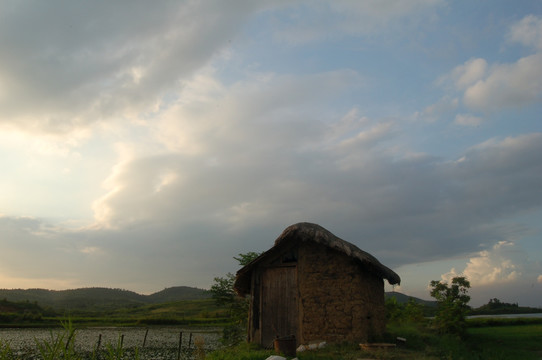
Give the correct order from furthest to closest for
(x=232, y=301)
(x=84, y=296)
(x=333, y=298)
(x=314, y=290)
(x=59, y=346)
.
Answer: (x=84, y=296) → (x=232, y=301) → (x=314, y=290) → (x=333, y=298) → (x=59, y=346)

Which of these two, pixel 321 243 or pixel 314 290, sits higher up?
pixel 321 243

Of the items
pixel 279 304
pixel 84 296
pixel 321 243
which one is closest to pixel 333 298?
pixel 321 243

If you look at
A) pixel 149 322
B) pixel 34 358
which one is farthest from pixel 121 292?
pixel 34 358

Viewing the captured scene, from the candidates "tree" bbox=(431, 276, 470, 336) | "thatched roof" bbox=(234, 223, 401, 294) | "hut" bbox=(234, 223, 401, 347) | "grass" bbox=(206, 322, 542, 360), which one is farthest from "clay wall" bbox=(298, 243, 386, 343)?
"tree" bbox=(431, 276, 470, 336)

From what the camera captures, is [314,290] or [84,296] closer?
[314,290]

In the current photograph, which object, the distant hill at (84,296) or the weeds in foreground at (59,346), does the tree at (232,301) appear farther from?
the distant hill at (84,296)

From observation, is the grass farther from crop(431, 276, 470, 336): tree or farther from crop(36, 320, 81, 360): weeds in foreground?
crop(36, 320, 81, 360): weeds in foreground

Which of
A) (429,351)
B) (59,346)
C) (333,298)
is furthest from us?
(333,298)

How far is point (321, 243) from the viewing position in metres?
13.1

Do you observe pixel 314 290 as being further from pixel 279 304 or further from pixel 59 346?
pixel 59 346

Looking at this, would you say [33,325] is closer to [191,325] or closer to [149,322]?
[149,322]

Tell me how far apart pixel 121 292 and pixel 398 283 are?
119200mm

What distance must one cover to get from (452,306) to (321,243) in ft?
31.7

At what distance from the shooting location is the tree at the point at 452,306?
1811 centimetres
